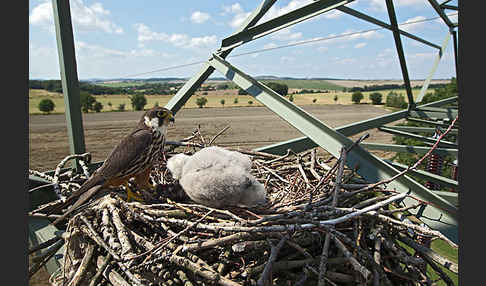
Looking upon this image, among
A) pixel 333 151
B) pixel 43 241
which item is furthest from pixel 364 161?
pixel 43 241

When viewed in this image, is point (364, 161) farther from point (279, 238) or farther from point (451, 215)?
point (279, 238)

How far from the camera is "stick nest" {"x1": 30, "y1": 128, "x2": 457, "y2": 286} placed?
101 centimetres

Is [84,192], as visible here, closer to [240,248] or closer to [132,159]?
[132,159]

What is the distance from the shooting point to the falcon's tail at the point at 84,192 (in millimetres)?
1266

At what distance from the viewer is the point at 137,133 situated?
61.4 inches

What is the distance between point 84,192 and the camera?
1327 millimetres

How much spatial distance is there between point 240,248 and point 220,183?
401 mm

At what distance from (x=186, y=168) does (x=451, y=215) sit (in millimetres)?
1408

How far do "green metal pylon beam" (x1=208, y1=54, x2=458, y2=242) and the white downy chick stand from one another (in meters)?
0.51

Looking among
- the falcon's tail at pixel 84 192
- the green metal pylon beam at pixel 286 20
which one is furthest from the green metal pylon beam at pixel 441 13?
the falcon's tail at pixel 84 192

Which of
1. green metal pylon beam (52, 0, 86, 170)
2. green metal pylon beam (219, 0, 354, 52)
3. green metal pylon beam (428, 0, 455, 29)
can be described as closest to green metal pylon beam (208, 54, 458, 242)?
green metal pylon beam (219, 0, 354, 52)

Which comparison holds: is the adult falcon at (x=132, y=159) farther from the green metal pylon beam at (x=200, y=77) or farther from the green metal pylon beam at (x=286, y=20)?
the green metal pylon beam at (x=286, y=20)

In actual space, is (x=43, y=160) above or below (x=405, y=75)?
below

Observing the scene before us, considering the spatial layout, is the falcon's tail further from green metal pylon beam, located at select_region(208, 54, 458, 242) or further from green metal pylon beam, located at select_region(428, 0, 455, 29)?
green metal pylon beam, located at select_region(428, 0, 455, 29)
